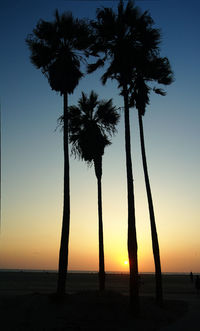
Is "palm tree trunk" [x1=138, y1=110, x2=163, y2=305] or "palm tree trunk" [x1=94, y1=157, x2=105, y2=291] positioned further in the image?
"palm tree trunk" [x1=94, y1=157, x2=105, y2=291]

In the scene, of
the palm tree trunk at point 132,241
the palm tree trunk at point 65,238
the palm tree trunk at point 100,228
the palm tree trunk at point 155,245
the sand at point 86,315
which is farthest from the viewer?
the palm tree trunk at point 100,228

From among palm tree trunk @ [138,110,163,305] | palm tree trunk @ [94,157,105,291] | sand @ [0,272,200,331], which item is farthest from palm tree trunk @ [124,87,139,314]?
palm tree trunk @ [94,157,105,291]

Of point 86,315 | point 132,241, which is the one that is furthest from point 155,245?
point 86,315

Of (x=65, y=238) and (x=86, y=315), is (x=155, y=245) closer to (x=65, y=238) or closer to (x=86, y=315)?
(x=65, y=238)

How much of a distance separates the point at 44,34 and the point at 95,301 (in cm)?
1466

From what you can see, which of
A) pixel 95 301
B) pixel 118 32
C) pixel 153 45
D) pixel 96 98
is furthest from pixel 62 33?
pixel 95 301

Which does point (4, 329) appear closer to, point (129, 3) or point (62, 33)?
point (62, 33)

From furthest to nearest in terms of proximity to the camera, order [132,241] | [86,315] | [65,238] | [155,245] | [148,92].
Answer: [148,92] < [155,245] < [65,238] < [132,241] < [86,315]

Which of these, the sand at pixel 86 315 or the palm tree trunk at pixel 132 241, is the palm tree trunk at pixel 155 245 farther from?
the palm tree trunk at pixel 132 241

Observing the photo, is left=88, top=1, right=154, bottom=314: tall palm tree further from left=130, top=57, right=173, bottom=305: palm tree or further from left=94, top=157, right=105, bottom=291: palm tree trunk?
left=94, top=157, right=105, bottom=291: palm tree trunk

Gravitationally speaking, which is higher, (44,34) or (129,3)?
(129,3)

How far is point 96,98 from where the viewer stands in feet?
81.9

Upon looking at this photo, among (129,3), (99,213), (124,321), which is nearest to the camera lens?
(124,321)

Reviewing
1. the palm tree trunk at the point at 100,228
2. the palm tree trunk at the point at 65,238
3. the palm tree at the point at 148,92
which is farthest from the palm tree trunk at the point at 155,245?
the palm tree trunk at the point at 65,238
